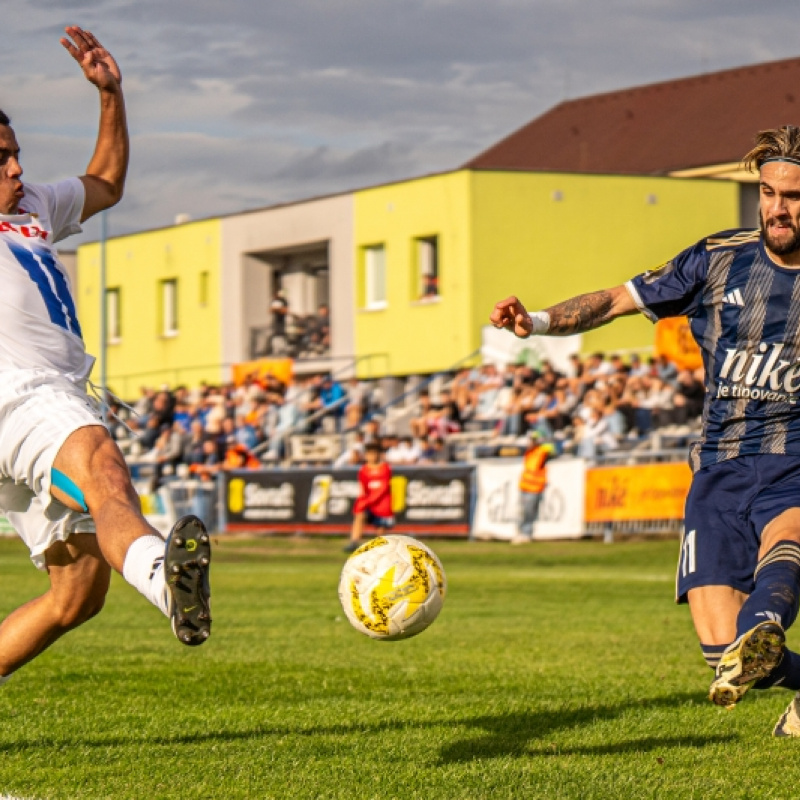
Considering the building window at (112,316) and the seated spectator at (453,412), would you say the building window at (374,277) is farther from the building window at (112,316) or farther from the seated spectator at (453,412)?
the building window at (112,316)

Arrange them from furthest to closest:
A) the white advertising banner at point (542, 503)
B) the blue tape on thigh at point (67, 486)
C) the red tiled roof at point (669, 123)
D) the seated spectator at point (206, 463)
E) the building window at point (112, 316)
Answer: the building window at point (112, 316) < the red tiled roof at point (669, 123) < the seated spectator at point (206, 463) < the white advertising banner at point (542, 503) < the blue tape on thigh at point (67, 486)

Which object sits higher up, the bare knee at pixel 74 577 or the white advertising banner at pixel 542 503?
the bare knee at pixel 74 577

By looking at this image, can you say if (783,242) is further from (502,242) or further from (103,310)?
(103,310)

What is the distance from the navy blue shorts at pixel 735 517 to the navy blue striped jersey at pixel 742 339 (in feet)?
0.27

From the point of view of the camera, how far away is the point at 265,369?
42906mm

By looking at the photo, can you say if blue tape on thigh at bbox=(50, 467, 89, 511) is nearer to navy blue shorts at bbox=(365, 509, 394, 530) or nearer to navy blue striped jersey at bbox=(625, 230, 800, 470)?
navy blue striped jersey at bbox=(625, 230, 800, 470)

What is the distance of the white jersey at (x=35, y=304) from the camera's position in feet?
19.8

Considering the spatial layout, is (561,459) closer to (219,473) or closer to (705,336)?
(219,473)

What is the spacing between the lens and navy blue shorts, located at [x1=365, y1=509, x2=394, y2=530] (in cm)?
2512

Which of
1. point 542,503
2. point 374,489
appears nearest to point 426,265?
point 542,503

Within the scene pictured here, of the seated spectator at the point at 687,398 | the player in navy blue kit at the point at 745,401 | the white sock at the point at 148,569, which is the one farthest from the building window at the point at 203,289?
the white sock at the point at 148,569

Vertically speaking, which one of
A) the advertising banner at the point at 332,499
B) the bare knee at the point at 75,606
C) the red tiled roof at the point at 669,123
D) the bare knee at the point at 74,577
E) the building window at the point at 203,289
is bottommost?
the advertising banner at the point at 332,499

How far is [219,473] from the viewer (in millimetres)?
30859

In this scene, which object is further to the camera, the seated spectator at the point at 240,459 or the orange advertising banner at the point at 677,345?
the seated spectator at the point at 240,459
